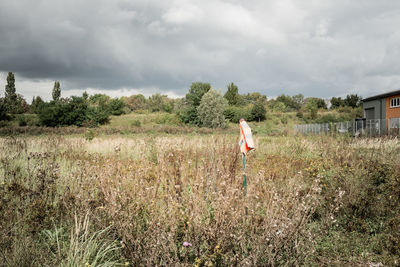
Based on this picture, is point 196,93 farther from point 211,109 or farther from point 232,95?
point 232,95

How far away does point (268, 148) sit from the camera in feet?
39.6

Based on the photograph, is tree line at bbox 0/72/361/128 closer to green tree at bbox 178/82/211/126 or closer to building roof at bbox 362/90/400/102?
green tree at bbox 178/82/211/126

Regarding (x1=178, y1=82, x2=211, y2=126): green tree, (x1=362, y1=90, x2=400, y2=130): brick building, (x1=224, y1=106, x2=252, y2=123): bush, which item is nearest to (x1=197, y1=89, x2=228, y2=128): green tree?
(x1=178, y1=82, x2=211, y2=126): green tree

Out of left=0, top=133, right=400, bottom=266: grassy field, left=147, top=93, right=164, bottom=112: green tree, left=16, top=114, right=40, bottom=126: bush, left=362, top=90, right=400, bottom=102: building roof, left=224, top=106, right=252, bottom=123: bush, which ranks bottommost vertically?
left=0, top=133, right=400, bottom=266: grassy field

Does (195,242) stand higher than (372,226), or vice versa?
(195,242)

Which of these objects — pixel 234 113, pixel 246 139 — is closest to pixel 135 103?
pixel 234 113

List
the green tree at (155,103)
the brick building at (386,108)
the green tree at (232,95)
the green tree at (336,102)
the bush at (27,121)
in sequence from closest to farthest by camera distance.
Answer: the brick building at (386,108) → the bush at (27,121) → the green tree at (155,103) → the green tree at (232,95) → the green tree at (336,102)

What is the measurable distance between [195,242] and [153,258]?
1.56 feet

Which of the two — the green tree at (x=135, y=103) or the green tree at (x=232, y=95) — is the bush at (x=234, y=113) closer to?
the green tree at (x=232, y=95)

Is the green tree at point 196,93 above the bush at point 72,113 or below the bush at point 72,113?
above

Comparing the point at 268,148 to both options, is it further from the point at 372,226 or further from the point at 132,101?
the point at 132,101

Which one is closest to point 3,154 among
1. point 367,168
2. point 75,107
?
point 367,168

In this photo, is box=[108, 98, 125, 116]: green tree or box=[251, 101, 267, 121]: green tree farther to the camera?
box=[108, 98, 125, 116]: green tree

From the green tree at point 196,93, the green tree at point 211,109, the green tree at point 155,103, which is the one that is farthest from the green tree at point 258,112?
the green tree at point 155,103
